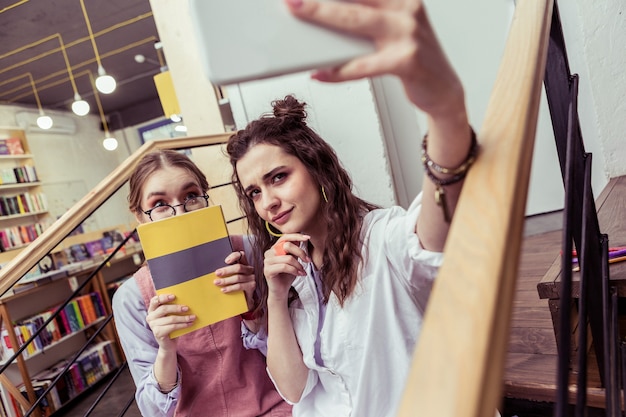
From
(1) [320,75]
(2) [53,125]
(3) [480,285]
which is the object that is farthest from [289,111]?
(2) [53,125]

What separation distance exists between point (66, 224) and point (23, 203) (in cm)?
567

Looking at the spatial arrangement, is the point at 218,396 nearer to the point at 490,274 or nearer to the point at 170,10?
the point at 490,274

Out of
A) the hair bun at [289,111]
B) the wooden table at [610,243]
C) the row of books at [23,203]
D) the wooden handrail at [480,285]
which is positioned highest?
the row of books at [23,203]

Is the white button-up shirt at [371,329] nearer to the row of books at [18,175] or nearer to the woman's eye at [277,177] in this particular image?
the woman's eye at [277,177]

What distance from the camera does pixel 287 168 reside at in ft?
3.64

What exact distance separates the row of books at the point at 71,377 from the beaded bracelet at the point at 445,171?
4179 millimetres

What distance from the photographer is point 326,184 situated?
1.12m

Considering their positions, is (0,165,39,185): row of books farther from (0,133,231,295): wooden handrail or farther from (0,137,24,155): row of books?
(0,133,231,295): wooden handrail

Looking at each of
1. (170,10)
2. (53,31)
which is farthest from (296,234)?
(53,31)

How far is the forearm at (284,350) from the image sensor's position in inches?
44.7

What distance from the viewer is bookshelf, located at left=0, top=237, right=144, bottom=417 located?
Answer: 4.14 m

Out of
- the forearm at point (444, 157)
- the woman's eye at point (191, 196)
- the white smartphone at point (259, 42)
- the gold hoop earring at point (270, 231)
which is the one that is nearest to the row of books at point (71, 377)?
the woman's eye at point (191, 196)

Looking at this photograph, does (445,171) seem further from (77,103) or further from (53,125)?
(53,125)

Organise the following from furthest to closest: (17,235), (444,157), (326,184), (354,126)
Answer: (17,235), (354,126), (326,184), (444,157)
